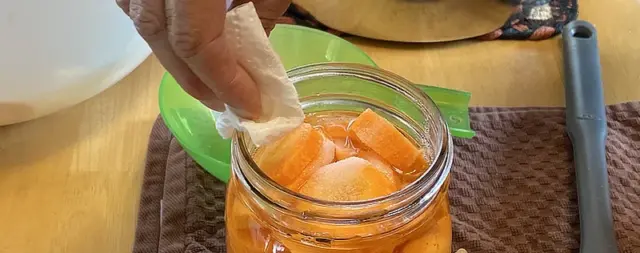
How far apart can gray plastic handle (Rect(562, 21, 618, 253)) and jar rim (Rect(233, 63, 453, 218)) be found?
0.50 feet

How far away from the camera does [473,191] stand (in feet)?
1.75

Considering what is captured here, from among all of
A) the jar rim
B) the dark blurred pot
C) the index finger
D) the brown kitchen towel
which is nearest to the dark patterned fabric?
the dark blurred pot

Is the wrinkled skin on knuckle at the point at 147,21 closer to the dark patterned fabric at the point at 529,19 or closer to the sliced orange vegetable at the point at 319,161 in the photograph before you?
the sliced orange vegetable at the point at 319,161

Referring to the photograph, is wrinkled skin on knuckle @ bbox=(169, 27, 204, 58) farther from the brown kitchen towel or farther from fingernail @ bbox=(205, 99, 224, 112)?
the brown kitchen towel

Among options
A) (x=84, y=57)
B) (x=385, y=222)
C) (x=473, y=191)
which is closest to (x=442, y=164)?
(x=385, y=222)

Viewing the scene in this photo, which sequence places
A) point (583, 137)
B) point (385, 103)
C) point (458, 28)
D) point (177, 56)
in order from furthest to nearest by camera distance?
point (458, 28) → point (583, 137) → point (385, 103) → point (177, 56)

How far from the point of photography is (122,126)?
Answer: 1.95 feet

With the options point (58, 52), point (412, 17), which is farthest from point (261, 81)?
point (412, 17)

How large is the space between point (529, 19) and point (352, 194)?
1.25ft

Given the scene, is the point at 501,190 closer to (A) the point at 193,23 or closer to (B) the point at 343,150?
(B) the point at 343,150

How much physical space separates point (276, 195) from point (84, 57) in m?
0.23

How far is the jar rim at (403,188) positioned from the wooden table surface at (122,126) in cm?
18

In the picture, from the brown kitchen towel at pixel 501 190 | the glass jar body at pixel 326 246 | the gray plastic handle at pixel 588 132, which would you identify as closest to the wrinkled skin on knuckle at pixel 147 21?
the glass jar body at pixel 326 246

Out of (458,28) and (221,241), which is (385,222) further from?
(458,28)
